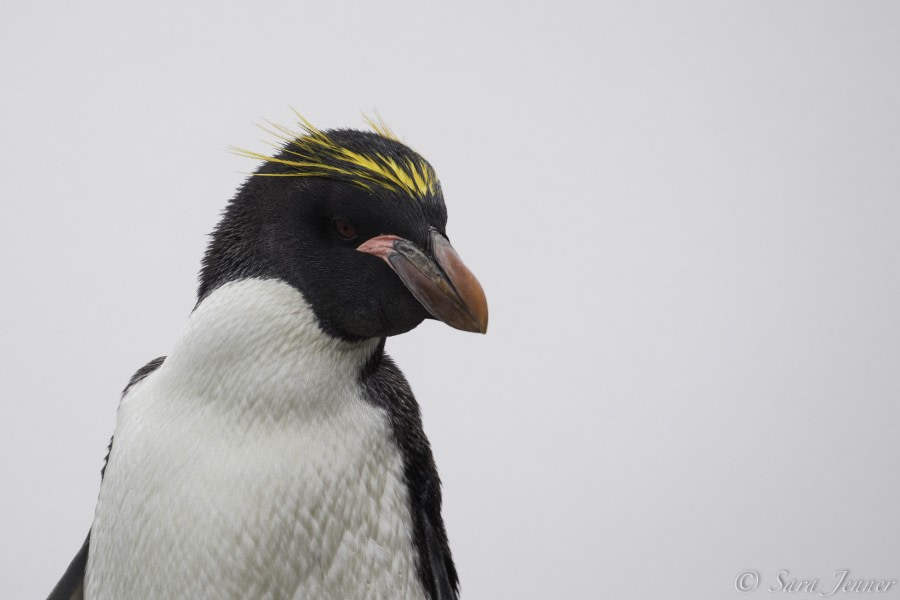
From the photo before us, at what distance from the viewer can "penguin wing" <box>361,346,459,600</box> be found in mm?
1125

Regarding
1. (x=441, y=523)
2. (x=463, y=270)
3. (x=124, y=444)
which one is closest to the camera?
(x=463, y=270)

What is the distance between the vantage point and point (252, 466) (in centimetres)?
102

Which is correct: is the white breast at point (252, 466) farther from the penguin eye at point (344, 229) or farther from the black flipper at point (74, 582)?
the black flipper at point (74, 582)

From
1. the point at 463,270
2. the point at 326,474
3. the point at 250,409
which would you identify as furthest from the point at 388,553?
the point at 463,270

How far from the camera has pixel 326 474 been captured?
3.39 ft

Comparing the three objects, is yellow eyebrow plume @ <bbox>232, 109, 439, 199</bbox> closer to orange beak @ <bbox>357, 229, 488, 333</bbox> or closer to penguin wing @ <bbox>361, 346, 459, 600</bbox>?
orange beak @ <bbox>357, 229, 488, 333</bbox>

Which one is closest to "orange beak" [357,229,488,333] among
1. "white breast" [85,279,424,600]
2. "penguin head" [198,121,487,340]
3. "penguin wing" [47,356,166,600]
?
"penguin head" [198,121,487,340]

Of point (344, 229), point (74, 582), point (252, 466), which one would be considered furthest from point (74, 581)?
point (344, 229)

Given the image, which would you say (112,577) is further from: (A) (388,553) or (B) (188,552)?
(A) (388,553)

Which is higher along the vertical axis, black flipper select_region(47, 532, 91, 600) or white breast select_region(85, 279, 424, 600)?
white breast select_region(85, 279, 424, 600)

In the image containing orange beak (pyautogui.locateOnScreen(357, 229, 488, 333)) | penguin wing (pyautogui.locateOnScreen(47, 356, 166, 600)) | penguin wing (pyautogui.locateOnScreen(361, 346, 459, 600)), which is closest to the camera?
orange beak (pyautogui.locateOnScreen(357, 229, 488, 333))

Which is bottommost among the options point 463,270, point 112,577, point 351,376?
point 112,577

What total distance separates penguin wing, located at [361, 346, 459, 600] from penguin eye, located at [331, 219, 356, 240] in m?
0.17

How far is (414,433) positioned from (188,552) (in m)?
0.29
